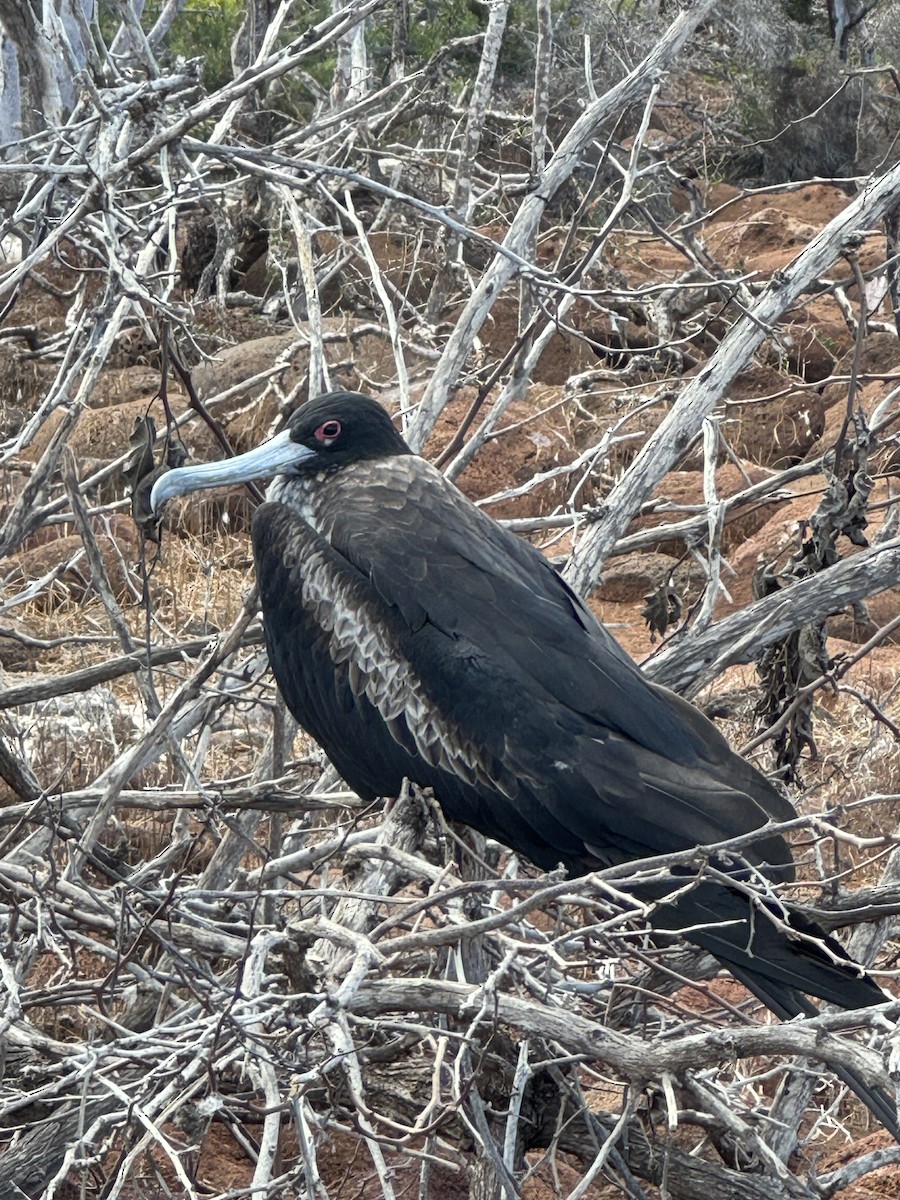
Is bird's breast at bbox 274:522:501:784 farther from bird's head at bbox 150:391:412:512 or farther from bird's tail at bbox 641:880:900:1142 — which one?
bird's tail at bbox 641:880:900:1142

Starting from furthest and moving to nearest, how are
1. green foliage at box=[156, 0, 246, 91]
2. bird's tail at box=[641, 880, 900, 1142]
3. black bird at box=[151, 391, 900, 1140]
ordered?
green foliage at box=[156, 0, 246, 91] < black bird at box=[151, 391, 900, 1140] < bird's tail at box=[641, 880, 900, 1142]

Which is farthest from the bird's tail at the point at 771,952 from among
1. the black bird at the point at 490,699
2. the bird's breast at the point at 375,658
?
the bird's breast at the point at 375,658

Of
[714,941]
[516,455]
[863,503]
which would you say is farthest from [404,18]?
[714,941]

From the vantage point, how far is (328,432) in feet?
10.3

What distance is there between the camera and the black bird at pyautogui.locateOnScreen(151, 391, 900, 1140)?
2547 mm

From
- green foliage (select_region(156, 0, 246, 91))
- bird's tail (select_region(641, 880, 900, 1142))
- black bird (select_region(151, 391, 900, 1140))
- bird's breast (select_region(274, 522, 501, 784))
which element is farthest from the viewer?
green foliage (select_region(156, 0, 246, 91))

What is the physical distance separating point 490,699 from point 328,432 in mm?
705

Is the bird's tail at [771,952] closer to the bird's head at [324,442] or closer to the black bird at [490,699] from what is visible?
the black bird at [490,699]

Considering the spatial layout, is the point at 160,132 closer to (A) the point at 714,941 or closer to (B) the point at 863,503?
(B) the point at 863,503

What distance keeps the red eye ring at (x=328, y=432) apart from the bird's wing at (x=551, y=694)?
257 mm

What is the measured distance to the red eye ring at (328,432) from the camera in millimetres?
3125

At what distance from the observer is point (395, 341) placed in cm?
317

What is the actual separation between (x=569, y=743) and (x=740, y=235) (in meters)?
6.72

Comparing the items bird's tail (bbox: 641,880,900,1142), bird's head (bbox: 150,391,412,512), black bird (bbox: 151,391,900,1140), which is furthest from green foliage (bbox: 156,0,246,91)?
bird's tail (bbox: 641,880,900,1142)
